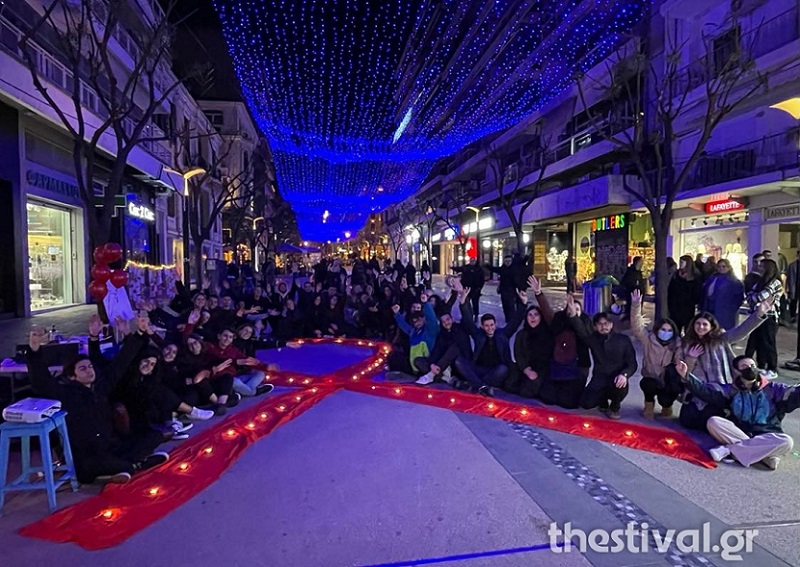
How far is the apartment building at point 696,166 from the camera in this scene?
14148 millimetres

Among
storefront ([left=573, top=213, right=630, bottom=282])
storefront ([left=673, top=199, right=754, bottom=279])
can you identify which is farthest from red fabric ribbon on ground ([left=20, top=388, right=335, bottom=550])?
storefront ([left=573, top=213, right=630, bottom=282])

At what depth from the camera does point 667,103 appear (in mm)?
13242

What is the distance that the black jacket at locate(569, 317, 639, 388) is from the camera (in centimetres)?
547

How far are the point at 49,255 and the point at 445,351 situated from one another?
43.5 feet

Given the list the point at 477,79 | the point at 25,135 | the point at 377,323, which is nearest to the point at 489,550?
the point at 377,323

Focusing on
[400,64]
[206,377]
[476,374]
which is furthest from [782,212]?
[206,377]

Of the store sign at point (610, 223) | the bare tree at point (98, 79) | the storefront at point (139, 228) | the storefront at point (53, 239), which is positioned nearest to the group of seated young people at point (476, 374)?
the bare tree at point (98, 79)

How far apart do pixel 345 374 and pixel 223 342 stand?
1910 millimetres

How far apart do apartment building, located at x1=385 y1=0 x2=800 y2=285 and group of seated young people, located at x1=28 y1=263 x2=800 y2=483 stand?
24.9 ft

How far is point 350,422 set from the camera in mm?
5340

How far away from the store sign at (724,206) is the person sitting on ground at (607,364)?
13.6m

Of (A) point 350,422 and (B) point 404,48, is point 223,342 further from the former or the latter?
(B) point 404,48

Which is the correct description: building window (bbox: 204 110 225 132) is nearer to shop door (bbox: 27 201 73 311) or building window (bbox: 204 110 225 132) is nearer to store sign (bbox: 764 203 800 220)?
shop door (bbox: 27 201 73 311)

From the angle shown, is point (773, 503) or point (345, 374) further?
point (345, 374)
